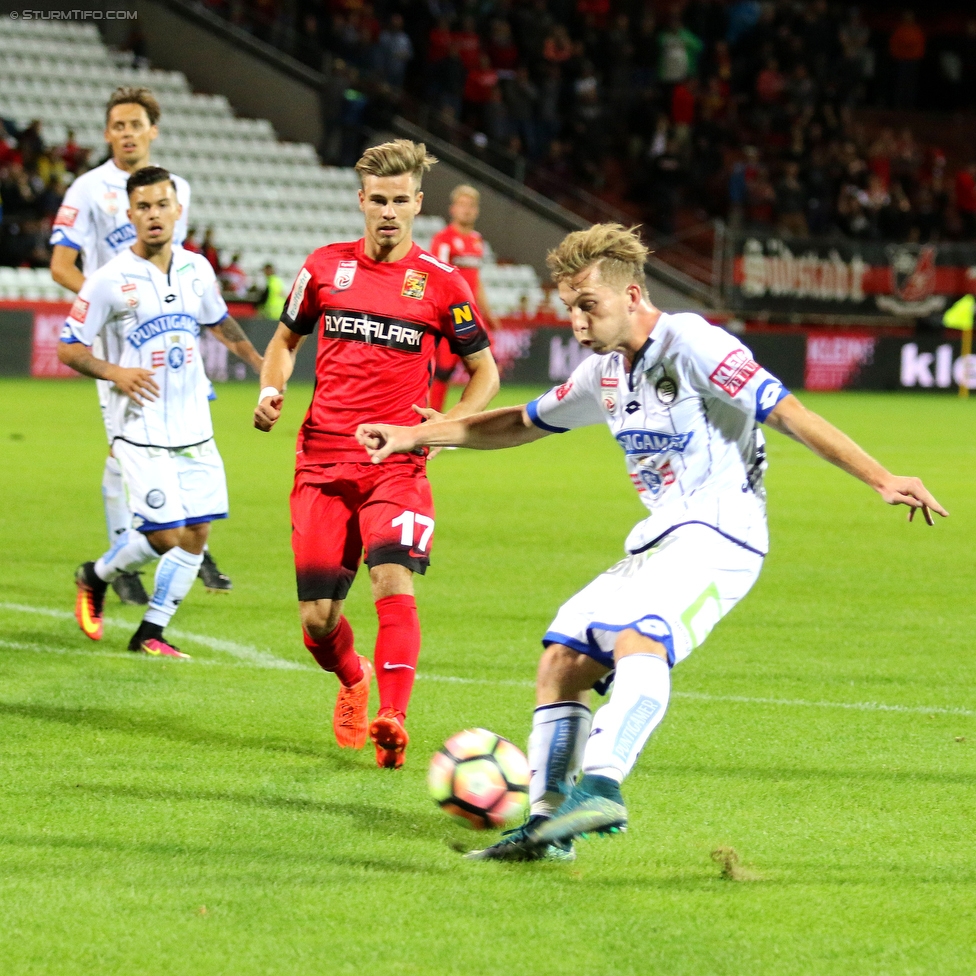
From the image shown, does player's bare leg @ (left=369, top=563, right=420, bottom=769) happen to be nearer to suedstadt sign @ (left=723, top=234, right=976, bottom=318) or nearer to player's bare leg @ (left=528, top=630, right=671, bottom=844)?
player's bare leg @ (left=528, top=630, right=671, bottom=844)

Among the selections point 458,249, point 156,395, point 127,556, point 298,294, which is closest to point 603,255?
point 298,294

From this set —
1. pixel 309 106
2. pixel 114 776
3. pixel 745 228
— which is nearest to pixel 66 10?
pixel 309 106

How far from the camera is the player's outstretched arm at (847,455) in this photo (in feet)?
13.5

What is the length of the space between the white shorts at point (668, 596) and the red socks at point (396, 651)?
108 centimetres

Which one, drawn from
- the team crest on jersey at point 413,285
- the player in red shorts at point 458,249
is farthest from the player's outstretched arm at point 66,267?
the player in red shorts at point 458,249

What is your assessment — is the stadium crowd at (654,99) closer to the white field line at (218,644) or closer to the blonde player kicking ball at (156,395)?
the white field line at (218,644)

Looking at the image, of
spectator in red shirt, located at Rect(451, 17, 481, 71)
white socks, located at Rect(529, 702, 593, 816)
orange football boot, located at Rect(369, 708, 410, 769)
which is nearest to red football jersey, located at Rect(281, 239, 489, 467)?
orange football boot, located at Rect(369, 708, 410, 769)

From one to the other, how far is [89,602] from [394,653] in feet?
8.25

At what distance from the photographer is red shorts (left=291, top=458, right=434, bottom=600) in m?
5.48

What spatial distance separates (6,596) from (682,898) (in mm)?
5281

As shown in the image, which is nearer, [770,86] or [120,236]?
[120,236]

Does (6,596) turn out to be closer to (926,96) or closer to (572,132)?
(572,132)

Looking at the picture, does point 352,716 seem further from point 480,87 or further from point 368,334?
Answer: point 480,87

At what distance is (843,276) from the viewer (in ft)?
89.7
